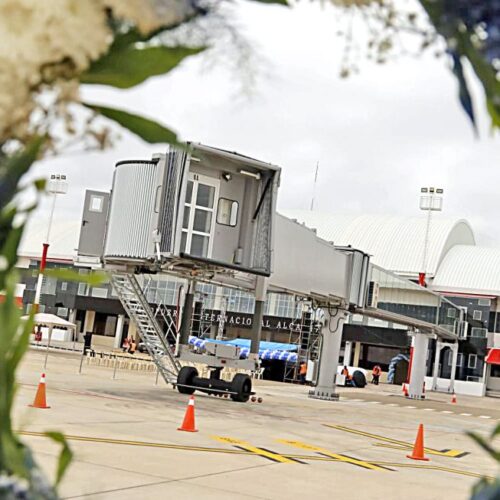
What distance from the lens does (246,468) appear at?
1133 centimetres

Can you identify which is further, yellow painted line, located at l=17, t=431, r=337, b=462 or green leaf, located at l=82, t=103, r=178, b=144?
yellow painted line, located at l=17, t=431, r=337, b=462

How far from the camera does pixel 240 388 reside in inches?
931

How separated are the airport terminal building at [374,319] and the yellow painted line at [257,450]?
37.8 meters

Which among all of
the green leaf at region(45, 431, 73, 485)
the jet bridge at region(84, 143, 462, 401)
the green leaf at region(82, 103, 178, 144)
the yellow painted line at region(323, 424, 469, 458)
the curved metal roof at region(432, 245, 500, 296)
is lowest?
the yellow painted line at region(323, 424, 469, 458)

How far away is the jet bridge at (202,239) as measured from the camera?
2025 centimetres

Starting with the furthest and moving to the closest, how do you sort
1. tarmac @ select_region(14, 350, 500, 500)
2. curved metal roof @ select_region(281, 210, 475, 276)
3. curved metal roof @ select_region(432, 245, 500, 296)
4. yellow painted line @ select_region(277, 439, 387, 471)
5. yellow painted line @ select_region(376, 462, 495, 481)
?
curved metal roof @ select_region(281, 210, 475, 276), curved metal roof @ select_region(432, 245, 500, 296), yellow painted line @ select_region(376, 462, 495, 481), yellow painted line @ select_region(277, 439, 387, 471), tarmac @ select_region(14, 350, 500, 500)

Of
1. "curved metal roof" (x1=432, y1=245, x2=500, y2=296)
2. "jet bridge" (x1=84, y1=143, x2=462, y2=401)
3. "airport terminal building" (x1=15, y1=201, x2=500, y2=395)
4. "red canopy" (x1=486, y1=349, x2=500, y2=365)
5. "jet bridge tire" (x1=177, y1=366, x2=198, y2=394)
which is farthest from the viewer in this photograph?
"curved metal roof" (x1=432, y1=245, x2=500, y2=296)

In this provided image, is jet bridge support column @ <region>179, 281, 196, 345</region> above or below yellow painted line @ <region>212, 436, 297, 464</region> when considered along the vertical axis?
above

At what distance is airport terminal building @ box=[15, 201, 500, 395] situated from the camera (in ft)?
206

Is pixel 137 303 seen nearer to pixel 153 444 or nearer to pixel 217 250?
pixel 217 250

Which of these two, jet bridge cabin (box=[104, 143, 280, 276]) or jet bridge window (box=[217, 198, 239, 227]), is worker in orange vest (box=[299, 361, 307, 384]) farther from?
jet bridge window (box=[217, 198, 239, 227])

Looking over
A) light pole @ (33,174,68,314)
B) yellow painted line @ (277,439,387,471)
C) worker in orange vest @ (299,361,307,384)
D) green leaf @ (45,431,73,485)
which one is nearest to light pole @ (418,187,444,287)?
worker in orange vest @ (299,361,307,384)

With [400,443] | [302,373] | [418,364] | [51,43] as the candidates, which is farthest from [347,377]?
[51,43]

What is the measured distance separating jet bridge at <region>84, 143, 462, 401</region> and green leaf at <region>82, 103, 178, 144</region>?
659 inches
